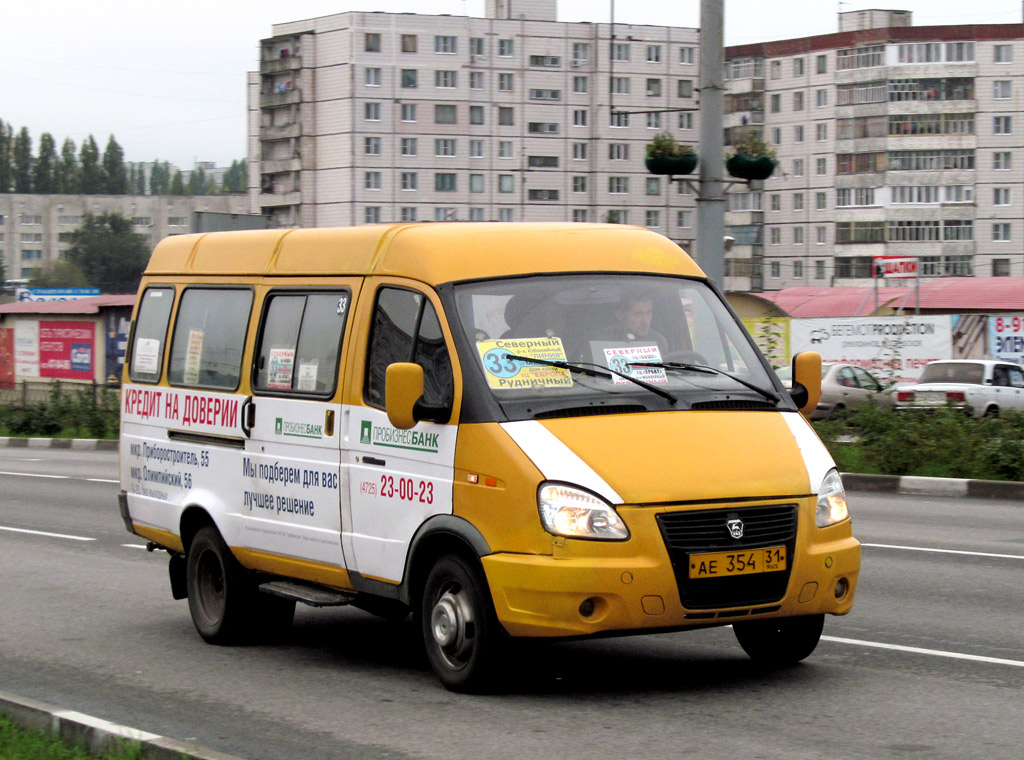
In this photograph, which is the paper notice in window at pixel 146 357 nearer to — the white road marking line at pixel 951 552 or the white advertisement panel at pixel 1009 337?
the white road marking line at pixel 951 552

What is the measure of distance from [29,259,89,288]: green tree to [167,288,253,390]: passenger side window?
147 m

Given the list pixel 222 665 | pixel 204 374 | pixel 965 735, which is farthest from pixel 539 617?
pixel 204 374

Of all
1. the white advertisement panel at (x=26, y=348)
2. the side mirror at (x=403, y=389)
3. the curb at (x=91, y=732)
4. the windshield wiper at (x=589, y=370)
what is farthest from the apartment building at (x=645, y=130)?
the curb at (x=91, y=732)

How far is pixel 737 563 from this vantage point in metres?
6.21

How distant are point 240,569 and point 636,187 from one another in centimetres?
11416

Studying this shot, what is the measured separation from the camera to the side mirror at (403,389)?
652 centimetres

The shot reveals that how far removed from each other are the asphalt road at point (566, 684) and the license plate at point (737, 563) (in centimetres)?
58

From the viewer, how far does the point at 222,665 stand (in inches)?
310

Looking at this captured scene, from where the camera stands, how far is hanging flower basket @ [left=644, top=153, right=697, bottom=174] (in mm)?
16812

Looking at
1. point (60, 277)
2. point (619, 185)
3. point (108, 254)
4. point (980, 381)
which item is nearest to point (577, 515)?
point (980, 381)

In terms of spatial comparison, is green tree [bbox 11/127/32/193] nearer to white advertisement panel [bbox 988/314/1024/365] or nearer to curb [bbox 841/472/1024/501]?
white advertisement panel [bbox 988/314/1024/365]

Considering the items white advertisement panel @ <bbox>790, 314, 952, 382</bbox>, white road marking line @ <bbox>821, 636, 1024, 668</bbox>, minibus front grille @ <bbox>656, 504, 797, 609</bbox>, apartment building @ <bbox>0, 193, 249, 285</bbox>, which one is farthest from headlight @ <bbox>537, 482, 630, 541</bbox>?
apartment building @ <bbox>0, 193, 249, 285</bbox>

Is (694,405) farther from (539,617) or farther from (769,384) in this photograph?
(539,617)

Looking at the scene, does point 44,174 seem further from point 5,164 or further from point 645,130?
point 645,130
